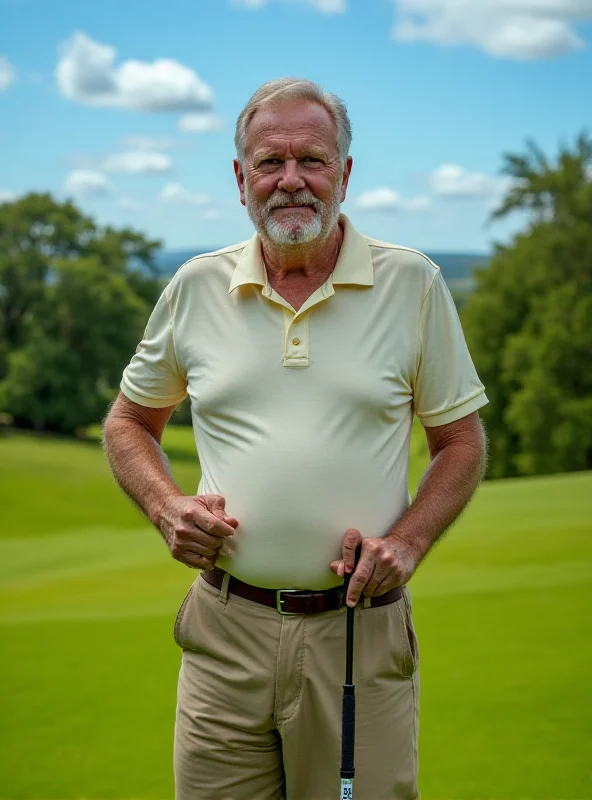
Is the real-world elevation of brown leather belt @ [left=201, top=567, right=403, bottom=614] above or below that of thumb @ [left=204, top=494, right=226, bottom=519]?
below

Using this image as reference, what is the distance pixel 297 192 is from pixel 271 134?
15 cm

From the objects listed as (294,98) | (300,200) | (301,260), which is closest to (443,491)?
(301,260)

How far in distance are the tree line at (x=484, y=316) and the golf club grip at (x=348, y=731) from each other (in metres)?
26.0

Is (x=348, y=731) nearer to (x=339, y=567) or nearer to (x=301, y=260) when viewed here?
(x=339, y=567)

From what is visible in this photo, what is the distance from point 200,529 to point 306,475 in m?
0.27

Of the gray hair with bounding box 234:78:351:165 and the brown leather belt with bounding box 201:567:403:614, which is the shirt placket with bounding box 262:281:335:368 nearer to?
the gray hair with bounding box 234:78:351:165

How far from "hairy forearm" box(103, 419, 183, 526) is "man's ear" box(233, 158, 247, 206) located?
669 millimetres

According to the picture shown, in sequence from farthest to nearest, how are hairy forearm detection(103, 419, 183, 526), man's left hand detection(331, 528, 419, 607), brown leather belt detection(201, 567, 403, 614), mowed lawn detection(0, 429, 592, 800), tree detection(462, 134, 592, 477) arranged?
1. tree detection(462, 134, 592, 477)
2. mowed lawn detection(0, 429, 592, 800)
3. hairy forearm detection(103, 419, 183, 526)
4. brown leather belt detection(201, 567, 403, 614)
5. man's left hand detection(331, 528, 419, 607)

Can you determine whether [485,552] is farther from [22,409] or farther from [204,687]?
[22,409]

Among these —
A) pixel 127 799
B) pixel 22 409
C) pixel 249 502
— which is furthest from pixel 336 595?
pixel 22 409

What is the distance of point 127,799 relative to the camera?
4.36m

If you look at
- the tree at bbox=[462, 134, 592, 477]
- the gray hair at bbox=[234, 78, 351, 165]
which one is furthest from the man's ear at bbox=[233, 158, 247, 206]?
the tree at bbox=[462, 134, 592, 477]

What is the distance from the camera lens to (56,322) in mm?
40656

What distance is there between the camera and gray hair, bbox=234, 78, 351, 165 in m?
2.49
